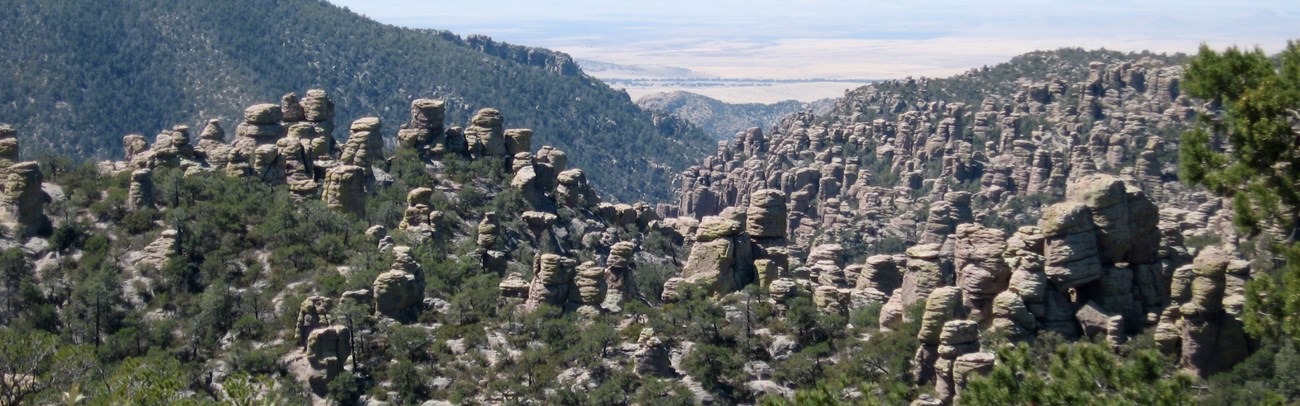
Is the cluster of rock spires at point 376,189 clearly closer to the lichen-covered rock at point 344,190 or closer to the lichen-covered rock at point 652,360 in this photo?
the lichen-covered rock at point 344,190

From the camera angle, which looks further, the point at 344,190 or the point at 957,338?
the point at 344,190

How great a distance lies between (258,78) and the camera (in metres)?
144

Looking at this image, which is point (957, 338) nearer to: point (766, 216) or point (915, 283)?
point (915, 283)

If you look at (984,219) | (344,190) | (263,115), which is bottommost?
(984,219)

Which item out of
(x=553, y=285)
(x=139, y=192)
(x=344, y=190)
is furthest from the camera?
(x=344, y=190)

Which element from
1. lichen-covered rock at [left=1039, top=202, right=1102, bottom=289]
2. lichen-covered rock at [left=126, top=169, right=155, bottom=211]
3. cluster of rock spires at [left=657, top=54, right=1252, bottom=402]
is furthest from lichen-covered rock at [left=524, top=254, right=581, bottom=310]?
lichen-covered rock at [left=126, top=169, right=155, bottom=211]

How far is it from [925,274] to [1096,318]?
260 inches

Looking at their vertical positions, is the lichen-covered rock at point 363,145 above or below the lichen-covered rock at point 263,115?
below

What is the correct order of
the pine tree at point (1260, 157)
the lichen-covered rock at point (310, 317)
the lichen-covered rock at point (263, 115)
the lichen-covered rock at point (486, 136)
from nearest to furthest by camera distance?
1. the pine tree at point (1260, 157)
2. the lichen-covered rock at point (310, 317)
3. the lichen-covered rock at point (263, 115)
4. the lichen-covered rock at point (486, 136)

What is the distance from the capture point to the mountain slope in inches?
5084

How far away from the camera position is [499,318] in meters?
46.8

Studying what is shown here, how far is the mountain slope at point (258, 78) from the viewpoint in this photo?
5084 inches

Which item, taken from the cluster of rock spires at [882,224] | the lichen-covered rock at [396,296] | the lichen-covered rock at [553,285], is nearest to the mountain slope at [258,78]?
the cluster of rock spires at [882,224]

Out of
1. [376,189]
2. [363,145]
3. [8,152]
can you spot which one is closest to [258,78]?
[363,145]
